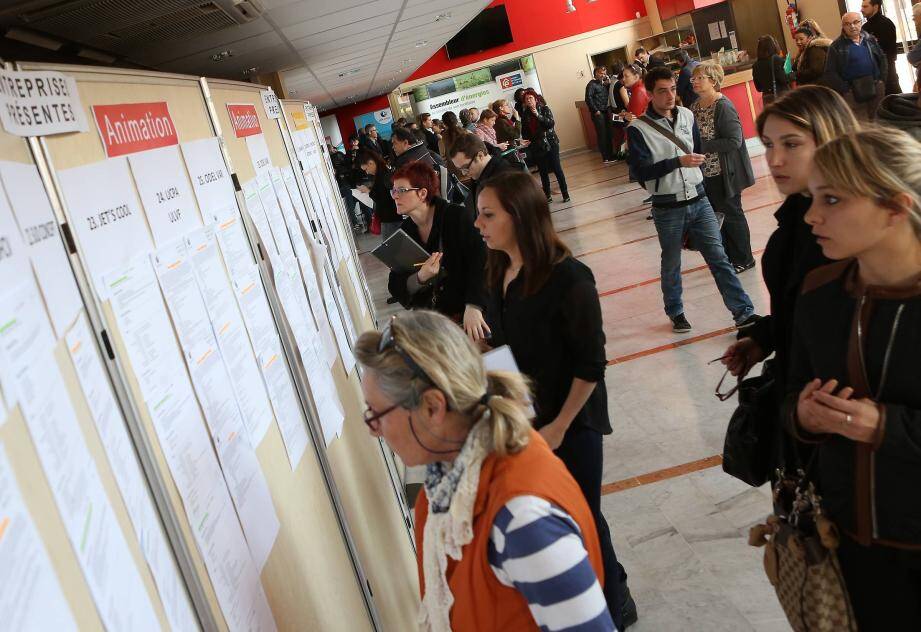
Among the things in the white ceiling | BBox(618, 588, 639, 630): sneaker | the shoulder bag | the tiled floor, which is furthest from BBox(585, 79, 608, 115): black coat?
the shoulder bag


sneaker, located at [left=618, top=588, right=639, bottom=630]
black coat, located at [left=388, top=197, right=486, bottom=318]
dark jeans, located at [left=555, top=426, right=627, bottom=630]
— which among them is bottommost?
sneaker, located at [left=618, top=588, right=639, bottom=630]

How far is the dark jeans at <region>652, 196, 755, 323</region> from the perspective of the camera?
577 cm

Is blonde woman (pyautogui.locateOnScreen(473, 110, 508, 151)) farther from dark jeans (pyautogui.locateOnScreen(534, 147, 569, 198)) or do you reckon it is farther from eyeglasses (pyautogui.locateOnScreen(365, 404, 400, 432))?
eyeglasses (pyautogui.locateOnScreen(365, 404, 400, 432))

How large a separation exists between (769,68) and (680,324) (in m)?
7.22

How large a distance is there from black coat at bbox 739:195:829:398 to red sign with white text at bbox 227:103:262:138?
171cm

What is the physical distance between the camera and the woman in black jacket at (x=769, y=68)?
1183 centimetres

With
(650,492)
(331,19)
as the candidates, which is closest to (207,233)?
(650,492)

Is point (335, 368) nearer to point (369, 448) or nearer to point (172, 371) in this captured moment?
point (369, 448)

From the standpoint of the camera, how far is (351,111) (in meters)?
26.7

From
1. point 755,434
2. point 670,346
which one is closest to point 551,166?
point 670,346

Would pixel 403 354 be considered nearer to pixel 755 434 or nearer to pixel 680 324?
pixel 755 434

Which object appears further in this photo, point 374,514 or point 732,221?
point 732,221

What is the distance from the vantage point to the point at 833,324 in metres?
1.94

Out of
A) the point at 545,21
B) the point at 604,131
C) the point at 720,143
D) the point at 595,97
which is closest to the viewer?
the point at 720,143
